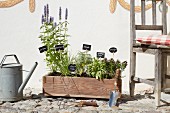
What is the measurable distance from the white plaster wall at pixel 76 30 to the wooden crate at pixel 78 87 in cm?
62

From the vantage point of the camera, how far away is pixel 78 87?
2953mm

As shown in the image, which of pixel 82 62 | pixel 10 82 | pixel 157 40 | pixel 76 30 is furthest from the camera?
pixel 76 30

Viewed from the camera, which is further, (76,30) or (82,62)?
(76,30)

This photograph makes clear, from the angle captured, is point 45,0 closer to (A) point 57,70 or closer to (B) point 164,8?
(A) point 57,70

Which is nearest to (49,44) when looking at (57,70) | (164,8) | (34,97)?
(57,70)

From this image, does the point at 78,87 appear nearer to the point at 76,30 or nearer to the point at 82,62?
the point at 82,62

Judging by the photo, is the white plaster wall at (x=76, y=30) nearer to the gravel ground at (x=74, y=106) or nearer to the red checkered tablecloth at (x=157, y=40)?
the gravel ground at (x=74, y=106)

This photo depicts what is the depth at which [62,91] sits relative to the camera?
9.84 feet

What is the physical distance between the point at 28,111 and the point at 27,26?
51.1 inches

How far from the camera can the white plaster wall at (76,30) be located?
3477 millimetres

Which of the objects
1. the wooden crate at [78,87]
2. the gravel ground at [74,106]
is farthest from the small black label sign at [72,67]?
the gravel ground at [74,106]

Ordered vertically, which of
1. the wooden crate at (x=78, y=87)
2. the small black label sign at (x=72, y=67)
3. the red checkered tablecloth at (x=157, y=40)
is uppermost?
the red checkered tablecloth at (x=157, y=40)

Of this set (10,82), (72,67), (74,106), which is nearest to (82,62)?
(72,67)

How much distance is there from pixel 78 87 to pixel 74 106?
0.26m
